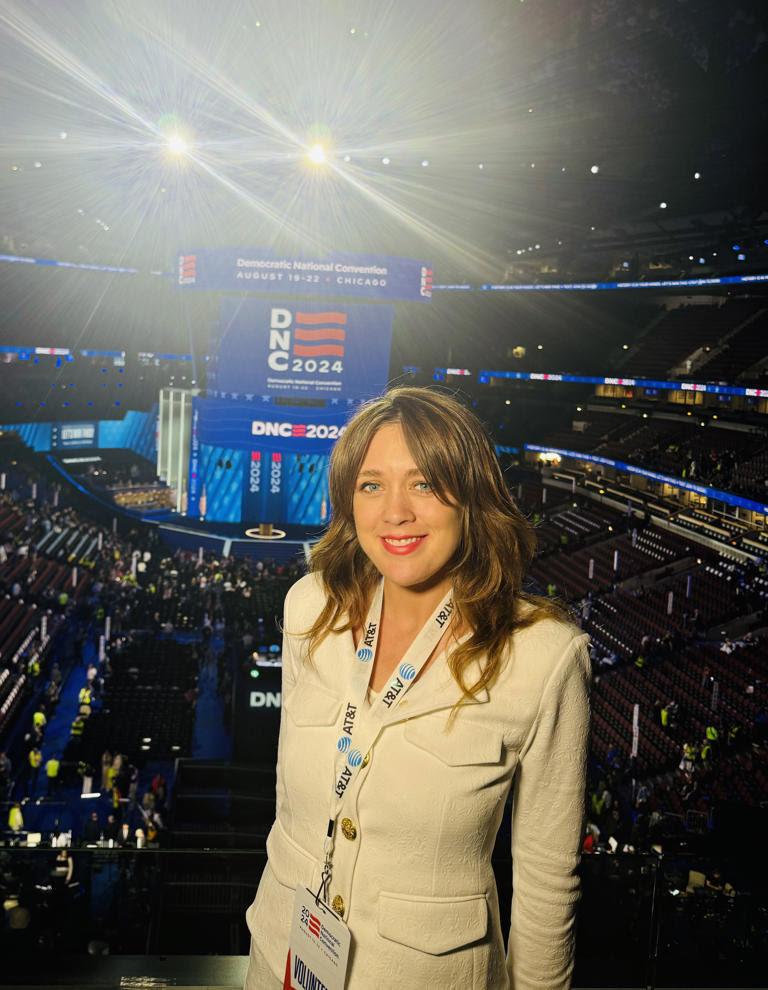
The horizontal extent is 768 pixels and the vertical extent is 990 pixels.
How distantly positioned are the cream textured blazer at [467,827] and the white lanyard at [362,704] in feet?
0.06

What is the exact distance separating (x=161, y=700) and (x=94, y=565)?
8143 millimetres

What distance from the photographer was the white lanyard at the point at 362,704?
1.44 meters

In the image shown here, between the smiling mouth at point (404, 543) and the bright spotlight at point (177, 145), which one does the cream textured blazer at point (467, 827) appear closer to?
the smiling mouth at point (404, 543)

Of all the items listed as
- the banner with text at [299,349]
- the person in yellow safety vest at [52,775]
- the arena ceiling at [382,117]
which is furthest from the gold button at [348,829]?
the banner with text at [299,349]

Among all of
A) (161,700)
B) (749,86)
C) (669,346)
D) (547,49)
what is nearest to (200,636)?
(161,700)

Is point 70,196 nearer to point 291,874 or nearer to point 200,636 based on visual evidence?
point 200,636

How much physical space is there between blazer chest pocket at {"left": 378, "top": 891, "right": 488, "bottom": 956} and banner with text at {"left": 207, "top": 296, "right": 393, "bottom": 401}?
22021 millimetres

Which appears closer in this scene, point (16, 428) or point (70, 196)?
point (16, 428)

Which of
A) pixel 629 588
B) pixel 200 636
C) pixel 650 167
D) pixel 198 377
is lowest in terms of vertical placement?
pixel 200 636

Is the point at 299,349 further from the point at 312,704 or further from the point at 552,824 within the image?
the point at 552,824

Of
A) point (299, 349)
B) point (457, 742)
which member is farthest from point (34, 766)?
point (299, 349)

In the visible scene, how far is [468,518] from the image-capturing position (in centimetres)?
152

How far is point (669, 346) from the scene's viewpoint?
28.8 metres

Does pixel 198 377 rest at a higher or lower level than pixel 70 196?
lower
